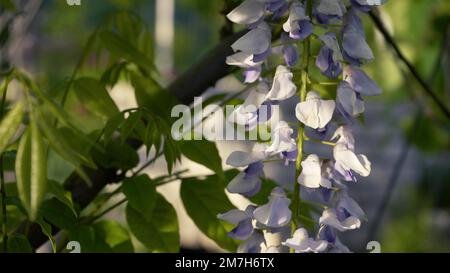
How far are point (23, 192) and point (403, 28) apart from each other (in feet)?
4.53

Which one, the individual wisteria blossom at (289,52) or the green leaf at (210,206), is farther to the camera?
the green leaf at (210,206)

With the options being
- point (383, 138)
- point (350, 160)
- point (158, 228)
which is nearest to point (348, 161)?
point (350, 160)

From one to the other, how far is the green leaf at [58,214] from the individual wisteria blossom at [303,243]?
Result: 21 centimetres

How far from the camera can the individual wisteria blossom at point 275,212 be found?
55 centimetres

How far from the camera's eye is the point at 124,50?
2.39ft

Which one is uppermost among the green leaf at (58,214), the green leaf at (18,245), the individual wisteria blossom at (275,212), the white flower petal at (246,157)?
the white flower petal at (246,157)

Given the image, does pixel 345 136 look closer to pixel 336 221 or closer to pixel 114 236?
pixel 336 221

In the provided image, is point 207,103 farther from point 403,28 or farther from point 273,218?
point 403,28

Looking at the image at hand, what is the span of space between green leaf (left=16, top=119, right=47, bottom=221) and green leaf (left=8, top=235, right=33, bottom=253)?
15 cm

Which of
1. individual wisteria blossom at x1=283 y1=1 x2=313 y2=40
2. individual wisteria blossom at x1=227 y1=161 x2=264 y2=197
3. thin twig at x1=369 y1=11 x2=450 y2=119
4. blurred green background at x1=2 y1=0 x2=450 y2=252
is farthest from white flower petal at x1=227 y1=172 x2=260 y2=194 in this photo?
blurred green background at x1=2 y1=0 x2=450 y2=252

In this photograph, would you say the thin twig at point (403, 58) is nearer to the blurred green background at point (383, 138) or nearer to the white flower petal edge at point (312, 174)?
the white flower petal edge at point (312, 174)

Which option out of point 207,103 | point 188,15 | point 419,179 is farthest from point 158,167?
point 207,103

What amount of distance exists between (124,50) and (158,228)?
0.16m

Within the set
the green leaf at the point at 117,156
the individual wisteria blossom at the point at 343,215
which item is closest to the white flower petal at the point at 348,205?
the individual wisteria blossom at the point at 343,215
